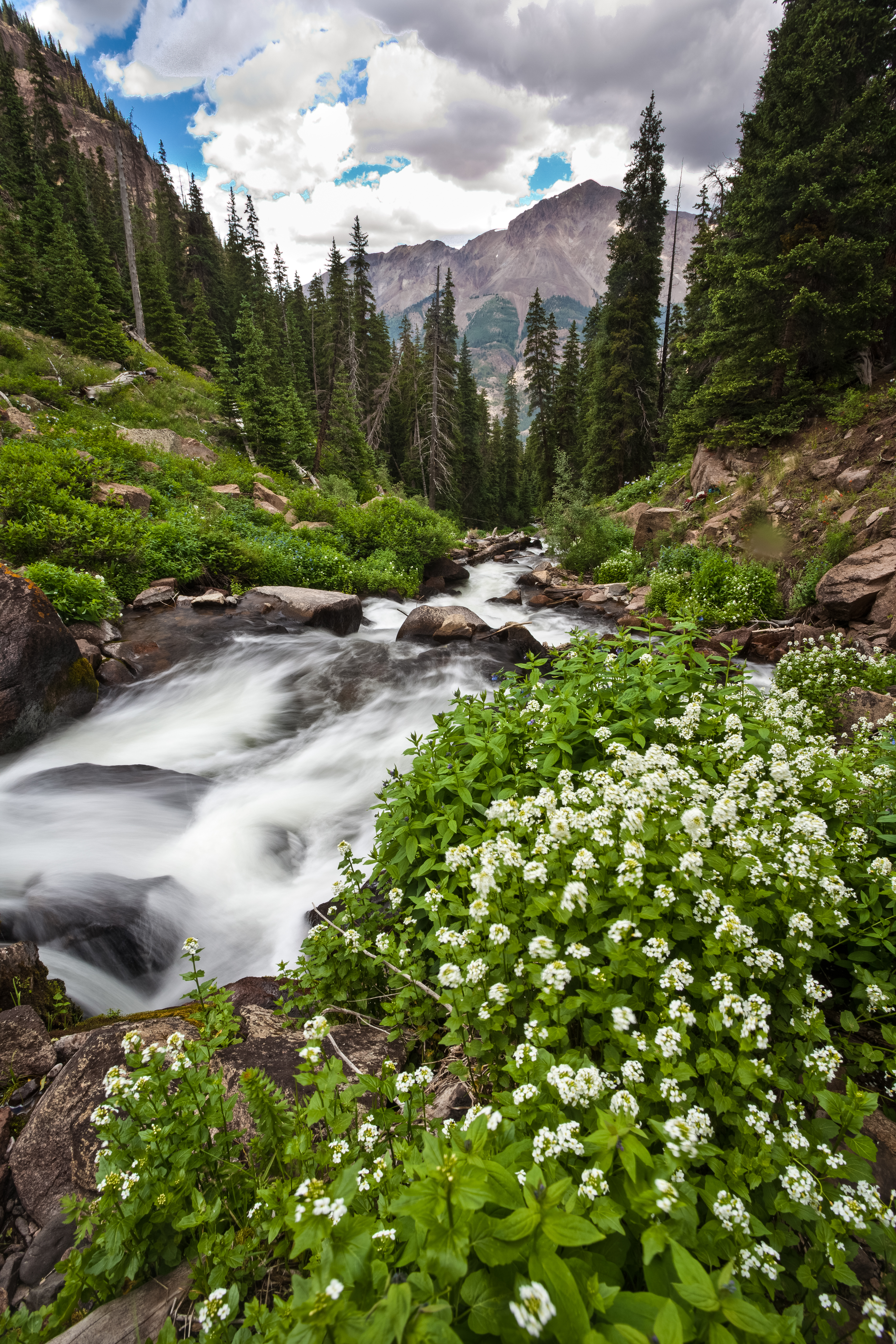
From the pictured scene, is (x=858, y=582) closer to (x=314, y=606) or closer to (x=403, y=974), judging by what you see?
(x=403, y=974)

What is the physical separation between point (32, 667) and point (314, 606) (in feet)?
22.2

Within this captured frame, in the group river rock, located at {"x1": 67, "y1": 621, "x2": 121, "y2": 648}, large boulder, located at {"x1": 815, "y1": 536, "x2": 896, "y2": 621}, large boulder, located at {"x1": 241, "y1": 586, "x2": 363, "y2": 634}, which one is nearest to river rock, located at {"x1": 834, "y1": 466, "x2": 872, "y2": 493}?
large boulder, located at {"x1": 815, "y1": 536, "x2": 896, "y2": 621}

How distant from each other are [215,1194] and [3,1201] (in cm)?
140

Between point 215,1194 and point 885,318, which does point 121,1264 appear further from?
point 885,318

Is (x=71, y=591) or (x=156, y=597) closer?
(x=71, y=591)

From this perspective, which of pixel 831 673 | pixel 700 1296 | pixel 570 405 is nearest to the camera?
pixel 700 1296

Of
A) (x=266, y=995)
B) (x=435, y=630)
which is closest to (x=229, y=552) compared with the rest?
(x=435, y=630)

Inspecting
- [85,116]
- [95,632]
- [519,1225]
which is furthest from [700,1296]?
[85,116]

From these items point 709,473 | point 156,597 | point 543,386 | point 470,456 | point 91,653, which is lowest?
point 91,653

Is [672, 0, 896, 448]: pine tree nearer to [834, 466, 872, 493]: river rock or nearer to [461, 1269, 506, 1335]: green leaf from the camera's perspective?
[834, 466, 872, 493]: river rock

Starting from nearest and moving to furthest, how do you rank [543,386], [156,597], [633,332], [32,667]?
[32,667] < [156,597] < [633,332] < [543,386]

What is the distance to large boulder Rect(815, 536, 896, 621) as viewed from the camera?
9.31 m

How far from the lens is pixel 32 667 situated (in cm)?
816

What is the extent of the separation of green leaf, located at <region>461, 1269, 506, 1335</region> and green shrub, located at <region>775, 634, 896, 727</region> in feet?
21.7
